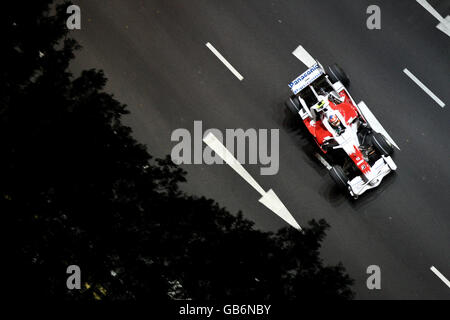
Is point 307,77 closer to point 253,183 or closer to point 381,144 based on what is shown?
point 381,144

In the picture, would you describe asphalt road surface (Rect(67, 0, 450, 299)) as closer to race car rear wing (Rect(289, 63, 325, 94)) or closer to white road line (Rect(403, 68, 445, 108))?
white road line (Rect(403, 68, 445, 108))

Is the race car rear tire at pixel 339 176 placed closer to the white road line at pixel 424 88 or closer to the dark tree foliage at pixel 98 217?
the dark tree foliage at pixel 98 217

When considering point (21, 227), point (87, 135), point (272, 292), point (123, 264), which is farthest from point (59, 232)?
point (272, 292)

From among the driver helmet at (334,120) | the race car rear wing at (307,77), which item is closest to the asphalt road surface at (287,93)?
the race car rear wing at (307,77)

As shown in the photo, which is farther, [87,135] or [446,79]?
[446,79]

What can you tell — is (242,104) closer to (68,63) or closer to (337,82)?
(337,82)

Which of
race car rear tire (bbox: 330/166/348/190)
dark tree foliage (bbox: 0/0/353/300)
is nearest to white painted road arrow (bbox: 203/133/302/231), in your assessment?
dark tree foliage (bbox: 0/0/353/300)
